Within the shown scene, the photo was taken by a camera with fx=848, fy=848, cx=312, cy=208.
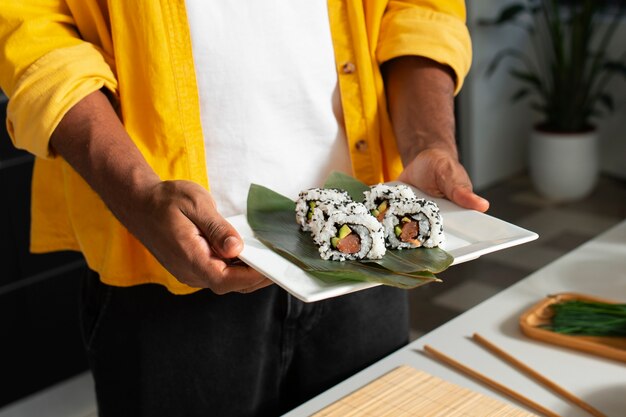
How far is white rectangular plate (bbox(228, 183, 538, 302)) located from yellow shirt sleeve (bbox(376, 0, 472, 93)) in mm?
261

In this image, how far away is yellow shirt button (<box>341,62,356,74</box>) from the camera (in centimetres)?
140

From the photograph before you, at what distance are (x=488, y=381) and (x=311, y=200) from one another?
0.36 metres

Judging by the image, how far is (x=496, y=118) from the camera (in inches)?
191

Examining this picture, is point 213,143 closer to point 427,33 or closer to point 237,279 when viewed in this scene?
point 237,279

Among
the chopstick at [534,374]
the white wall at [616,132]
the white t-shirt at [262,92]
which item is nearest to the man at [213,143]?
the white t-shirt at [262,92]

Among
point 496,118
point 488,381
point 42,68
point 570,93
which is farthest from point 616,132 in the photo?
point 42,68

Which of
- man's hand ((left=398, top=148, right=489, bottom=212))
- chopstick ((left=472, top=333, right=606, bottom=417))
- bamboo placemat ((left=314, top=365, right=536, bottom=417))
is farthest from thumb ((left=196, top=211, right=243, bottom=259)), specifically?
chopstick ((left=472, top=333, right=606, bottom=417))

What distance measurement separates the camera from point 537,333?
1330 millimetres

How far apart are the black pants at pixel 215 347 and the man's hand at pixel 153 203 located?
218 millimetres

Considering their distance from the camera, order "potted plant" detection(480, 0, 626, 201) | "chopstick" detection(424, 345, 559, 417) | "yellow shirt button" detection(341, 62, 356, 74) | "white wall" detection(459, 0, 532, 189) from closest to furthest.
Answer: "chopstick" detection(424, 345, 559, 417), "yellow shirt button" detection(341, 62, 356, 74), "potted plant" detection(480, 0, 626, 201), "white wall" detection(459, 0, 532, 189)

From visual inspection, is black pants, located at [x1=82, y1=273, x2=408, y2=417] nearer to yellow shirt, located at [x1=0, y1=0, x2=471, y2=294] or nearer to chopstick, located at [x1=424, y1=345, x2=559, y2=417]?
yellow shirt, located at [x1=0, y1=0, x2=471, y2=294]

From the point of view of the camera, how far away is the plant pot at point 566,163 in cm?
448

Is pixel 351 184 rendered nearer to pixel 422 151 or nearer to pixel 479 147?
pixel 422 151

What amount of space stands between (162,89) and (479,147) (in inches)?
145
